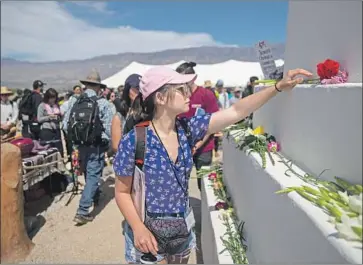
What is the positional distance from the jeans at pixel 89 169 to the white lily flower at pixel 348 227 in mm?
3811

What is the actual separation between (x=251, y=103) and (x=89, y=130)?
2856 millimetres

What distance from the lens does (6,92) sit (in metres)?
7.65

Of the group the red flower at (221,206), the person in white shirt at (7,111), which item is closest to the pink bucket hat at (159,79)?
the red flower at (221,206)

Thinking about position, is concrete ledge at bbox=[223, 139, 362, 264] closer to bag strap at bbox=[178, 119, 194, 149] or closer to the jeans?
bag strap at bbox=[178, 119, 194, 149]

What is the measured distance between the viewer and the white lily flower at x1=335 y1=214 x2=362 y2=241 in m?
1.04

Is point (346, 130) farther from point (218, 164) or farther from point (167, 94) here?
point (218, 164)

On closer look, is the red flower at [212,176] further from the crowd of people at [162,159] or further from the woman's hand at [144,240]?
the woman's hand at [144,240]

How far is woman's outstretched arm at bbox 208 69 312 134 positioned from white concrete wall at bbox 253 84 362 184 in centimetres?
6

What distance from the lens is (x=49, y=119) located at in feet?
21.4

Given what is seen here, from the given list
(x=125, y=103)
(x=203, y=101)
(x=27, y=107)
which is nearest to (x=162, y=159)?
(x=125, y=103)

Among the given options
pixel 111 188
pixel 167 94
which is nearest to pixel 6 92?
pixel 111 188

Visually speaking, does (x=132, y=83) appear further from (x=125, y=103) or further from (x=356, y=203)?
(x=356, y=203)

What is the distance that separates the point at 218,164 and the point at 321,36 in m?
2.46

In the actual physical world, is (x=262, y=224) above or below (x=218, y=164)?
above
